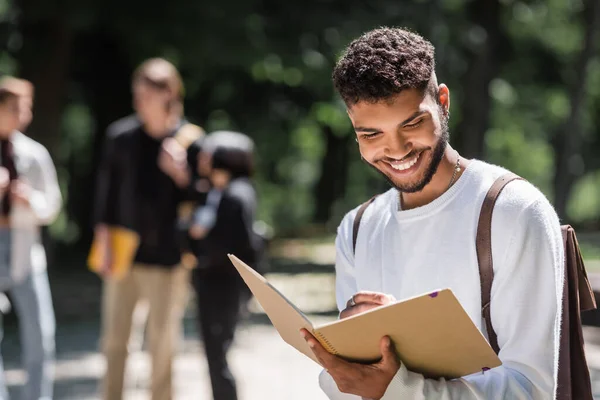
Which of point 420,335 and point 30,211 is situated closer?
point 420,335

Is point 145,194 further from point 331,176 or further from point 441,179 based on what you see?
point 331,176

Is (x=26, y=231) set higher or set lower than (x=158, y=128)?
lower

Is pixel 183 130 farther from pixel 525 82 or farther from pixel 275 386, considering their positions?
pixel 525 82

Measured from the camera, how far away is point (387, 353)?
227 cm

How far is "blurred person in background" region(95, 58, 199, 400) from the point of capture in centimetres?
645

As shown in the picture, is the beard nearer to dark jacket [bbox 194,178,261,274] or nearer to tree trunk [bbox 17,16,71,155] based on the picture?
dark jacket [bbox 194,178,261,274]

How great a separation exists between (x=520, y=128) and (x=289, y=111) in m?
8.98

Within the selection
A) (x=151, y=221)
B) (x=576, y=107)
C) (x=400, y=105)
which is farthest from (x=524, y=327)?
(x=576, y=107)

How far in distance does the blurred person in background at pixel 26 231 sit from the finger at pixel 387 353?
14.8 feet

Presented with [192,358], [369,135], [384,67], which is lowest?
[192,358]

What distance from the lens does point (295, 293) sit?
49.6 feet

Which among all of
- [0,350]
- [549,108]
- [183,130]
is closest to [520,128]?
[549,108]

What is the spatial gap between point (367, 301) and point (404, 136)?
393mm

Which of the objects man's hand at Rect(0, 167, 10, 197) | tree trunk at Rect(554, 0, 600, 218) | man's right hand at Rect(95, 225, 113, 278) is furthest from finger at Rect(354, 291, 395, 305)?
tree trunk at Rect(554, 0, 600, 218)
